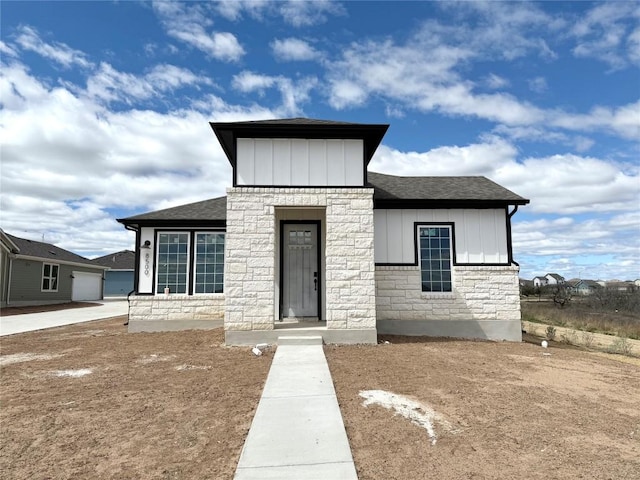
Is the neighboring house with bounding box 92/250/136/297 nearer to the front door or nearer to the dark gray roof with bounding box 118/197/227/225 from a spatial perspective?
the dark gray roof with bounding box 118/197/227/225

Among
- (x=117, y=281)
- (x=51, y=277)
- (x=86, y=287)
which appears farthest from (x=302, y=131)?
(x=117, y=281)

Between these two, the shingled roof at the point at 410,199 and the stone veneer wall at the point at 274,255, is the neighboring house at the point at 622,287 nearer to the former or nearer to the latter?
the shingled roof at the point at 410,199

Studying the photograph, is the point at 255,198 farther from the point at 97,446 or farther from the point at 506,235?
the point at 506,235

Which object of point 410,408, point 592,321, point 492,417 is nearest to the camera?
point 492,417

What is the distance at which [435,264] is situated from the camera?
10336 mm

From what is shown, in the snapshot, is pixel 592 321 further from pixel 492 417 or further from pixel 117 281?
pixel 117 281

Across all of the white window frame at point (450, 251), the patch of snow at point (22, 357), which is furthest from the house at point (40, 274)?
the white window frame at point (450, 251)

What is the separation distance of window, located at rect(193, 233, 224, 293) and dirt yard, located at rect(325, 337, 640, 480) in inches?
194

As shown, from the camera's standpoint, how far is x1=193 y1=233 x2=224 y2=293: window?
1148cm

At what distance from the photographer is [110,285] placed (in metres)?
39.3

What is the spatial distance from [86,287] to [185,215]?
22.8m

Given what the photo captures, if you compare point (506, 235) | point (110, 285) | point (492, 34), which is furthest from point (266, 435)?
point (110, 285)

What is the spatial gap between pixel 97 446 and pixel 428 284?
8202mm

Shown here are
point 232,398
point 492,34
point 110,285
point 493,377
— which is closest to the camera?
point 232,398
